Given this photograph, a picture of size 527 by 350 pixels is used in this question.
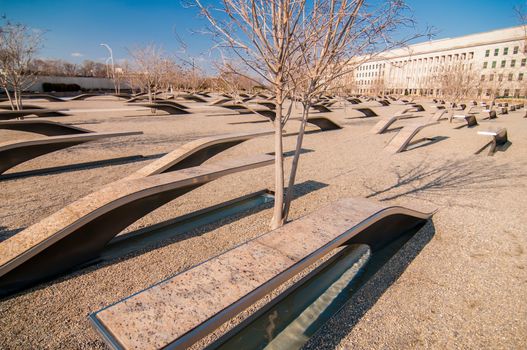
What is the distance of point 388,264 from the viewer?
11.4ft

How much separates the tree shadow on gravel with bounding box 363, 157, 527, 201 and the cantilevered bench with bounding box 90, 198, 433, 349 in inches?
123

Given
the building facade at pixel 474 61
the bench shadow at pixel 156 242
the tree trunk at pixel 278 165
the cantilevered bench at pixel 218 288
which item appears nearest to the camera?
the cantilevered bench at pixel 218 288

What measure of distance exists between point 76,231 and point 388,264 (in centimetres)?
350

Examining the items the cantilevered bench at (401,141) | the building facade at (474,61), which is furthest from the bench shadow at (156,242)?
the building facade at (474,61)

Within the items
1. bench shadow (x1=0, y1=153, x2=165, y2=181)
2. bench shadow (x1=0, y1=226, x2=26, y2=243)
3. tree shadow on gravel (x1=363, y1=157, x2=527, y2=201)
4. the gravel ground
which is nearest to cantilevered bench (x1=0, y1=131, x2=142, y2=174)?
bench shadow (x1=0, y1=153, x2=165, y2=181)

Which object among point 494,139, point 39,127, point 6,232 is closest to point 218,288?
point 6,232

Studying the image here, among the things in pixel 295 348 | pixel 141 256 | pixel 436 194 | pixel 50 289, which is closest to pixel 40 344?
pixel 50 289

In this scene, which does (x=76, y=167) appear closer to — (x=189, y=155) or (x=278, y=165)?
(x=189, y=155)

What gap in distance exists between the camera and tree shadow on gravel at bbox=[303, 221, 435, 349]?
7.97ft

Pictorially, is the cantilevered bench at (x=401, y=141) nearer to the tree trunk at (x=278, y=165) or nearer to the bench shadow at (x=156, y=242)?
the bench shadow at (x=156, y=242)

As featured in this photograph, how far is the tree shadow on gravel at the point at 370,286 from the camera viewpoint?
2.43 m

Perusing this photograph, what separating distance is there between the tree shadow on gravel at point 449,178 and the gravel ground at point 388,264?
28 millimetres

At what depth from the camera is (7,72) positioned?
47.4 feet

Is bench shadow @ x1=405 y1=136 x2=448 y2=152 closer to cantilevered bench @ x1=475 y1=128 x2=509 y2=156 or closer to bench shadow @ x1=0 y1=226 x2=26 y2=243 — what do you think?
cantilevered bench @ x1=475 y1=128 x2=509 y2=156
